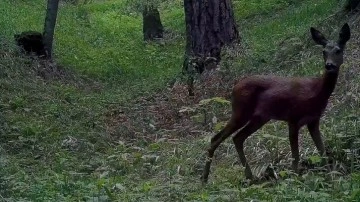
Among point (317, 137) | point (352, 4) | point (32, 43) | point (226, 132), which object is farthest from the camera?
point (32, 43)

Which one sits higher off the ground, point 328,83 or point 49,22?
point 49,22

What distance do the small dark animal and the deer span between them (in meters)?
8.21

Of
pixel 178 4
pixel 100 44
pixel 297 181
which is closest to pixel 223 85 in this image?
pixel 297 181

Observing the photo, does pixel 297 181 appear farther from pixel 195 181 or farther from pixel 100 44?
pixel 100 44

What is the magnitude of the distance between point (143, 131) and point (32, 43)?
4848 millimetres

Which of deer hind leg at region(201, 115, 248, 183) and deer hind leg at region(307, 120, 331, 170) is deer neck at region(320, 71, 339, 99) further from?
deer hind leg at region(201, 115, 248, 183)

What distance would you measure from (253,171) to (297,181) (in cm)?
108

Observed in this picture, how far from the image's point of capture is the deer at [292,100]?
22.6 ft

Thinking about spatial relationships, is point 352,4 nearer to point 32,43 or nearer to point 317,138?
point 32,43

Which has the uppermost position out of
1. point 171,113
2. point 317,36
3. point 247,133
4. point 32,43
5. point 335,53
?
point 317,36

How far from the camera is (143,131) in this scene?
35.3 ft

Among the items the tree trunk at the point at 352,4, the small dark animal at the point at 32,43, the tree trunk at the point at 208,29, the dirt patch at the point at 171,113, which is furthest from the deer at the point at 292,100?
the small dark animal at the point at 32,43

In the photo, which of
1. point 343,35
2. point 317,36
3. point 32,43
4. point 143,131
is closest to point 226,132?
point 317,36

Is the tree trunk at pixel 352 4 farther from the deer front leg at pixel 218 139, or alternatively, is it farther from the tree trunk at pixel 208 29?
the deer front leg at pixel 218 139
